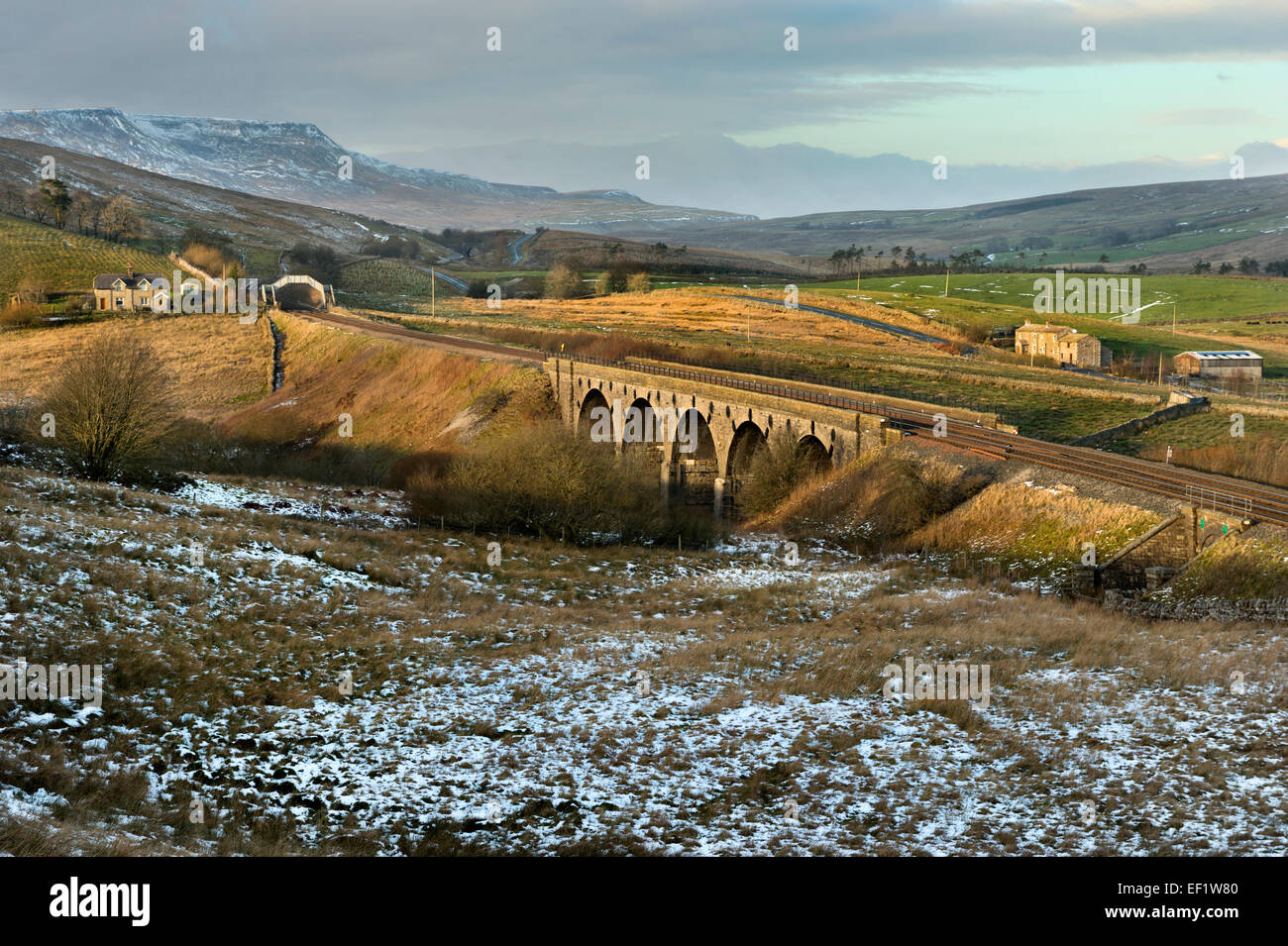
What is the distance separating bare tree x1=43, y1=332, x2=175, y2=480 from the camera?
49719 millimetres

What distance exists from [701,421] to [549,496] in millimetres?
22575

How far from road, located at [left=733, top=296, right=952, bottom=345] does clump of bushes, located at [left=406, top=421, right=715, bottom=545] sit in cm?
8212

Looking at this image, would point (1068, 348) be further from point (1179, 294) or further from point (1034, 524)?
point (1179, 294)

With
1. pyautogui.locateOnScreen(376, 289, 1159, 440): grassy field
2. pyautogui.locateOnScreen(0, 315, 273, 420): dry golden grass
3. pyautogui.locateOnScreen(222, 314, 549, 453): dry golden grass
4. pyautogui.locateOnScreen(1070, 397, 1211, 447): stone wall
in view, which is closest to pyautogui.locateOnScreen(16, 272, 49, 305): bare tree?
pyautogui.locateOnScreen(0, 315, 273, 420): dry golden grass

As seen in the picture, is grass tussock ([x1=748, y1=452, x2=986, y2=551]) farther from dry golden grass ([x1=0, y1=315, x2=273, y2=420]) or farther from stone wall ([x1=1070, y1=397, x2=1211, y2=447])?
dry golden grass ([x1=0, y1=315, x2=273, y2=420])

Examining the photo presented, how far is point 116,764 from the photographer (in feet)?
62.3

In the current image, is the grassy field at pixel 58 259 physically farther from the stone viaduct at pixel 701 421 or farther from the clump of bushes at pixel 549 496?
the clump of bushes at pixel 549 496

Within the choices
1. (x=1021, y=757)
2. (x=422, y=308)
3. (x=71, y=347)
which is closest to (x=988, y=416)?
(x=1021, y=757)

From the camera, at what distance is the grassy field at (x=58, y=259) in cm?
14300

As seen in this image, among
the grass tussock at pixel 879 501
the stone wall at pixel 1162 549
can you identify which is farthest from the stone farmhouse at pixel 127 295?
the stone wall at pixel 1162 549

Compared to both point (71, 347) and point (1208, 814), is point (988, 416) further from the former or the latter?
point (71, 347)

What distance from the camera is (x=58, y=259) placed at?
504 feet

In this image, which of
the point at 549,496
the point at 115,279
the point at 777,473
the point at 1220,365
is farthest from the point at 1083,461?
the point at 115,279

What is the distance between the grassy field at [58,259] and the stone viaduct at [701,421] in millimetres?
95406
